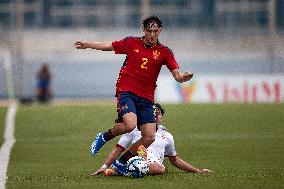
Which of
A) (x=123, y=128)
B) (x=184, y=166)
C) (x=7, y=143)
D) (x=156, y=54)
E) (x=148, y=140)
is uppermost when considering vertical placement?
(x=156, y=54)

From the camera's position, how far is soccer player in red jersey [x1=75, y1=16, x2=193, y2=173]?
1304 cm

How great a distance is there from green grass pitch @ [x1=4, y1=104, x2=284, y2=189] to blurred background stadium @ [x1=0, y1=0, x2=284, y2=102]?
17.7 meters

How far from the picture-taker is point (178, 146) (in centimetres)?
1888

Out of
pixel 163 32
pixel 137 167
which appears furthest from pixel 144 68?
pixel 163 32

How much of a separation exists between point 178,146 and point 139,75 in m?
5.78

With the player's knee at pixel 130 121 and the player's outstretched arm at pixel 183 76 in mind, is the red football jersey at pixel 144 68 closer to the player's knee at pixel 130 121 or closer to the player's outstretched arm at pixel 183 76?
the player's outstretched arm at pixel 183 76

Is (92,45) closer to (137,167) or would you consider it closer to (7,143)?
(137,167)

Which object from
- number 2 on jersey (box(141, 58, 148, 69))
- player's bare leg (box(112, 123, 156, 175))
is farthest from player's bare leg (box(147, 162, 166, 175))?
number 2 on jersey (box(141, 58, 148, 69))

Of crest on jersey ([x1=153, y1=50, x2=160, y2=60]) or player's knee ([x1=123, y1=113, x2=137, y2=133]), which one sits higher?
crest on jersey ([x1=153, y1=50, x2=160, y2=60])

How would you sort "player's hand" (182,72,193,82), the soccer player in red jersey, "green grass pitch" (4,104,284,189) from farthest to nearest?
the soccer player in red jersey, "player's hand" (182,72,193,82), "green grass pitch" (4,104,284,189)

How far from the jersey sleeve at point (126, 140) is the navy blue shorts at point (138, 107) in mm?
272

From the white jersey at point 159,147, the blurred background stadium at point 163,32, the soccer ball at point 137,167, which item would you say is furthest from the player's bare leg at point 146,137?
the blurred background stadium at point 163,32

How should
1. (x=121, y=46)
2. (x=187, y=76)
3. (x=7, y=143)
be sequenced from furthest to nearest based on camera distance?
(x=7, y=143)
(x=121, y=46)
(x=187, y=76)

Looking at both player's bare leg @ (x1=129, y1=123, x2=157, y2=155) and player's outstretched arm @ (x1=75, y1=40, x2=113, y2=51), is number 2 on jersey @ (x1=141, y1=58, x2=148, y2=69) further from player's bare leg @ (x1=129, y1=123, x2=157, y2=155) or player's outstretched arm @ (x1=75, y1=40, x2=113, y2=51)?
player's bare leg @ (x1=129, y1=123, x2=157, y2=155)
